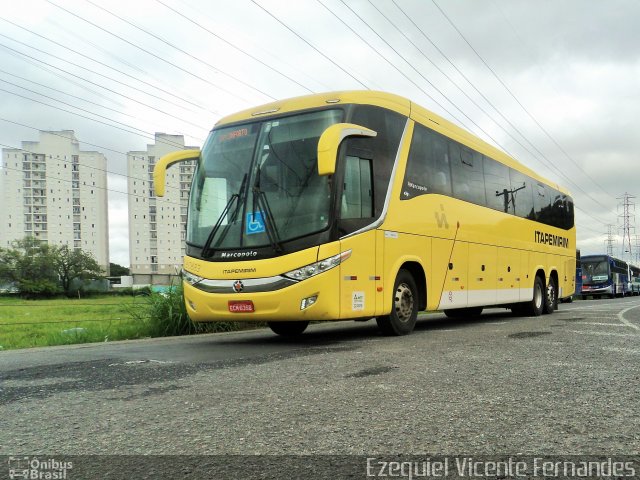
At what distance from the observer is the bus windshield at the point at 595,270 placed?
137 feet

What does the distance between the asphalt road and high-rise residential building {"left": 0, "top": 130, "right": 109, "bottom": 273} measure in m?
56.9

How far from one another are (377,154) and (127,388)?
4.94 meters

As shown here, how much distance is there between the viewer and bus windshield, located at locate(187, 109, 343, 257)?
730 cm

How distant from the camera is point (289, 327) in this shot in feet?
31.2

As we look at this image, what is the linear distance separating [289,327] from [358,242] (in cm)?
271

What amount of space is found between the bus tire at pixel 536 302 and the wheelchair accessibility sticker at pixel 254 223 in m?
9.30

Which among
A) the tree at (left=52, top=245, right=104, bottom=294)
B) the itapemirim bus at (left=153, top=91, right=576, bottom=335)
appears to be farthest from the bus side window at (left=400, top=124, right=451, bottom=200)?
the tree at (left=52, top=245, right=104, bottom=294)

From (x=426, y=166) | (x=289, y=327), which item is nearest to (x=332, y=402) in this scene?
(x=289, y=327)

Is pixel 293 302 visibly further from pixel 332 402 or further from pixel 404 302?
pixel 332 402

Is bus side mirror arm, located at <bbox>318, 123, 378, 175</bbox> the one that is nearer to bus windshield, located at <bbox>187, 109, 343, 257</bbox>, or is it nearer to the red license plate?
bus windshield, located at <bbox>187, 109, 343, 257</bbox>

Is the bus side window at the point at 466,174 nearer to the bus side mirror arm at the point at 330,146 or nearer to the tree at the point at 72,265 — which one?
the bus side mirror arm at the point at 330,146

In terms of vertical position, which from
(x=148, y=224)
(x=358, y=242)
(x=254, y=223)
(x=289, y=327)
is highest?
(x=148, y=224)

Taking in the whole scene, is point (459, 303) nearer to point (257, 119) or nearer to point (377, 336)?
point (377, 336)

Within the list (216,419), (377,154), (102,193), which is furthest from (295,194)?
(102,193)
